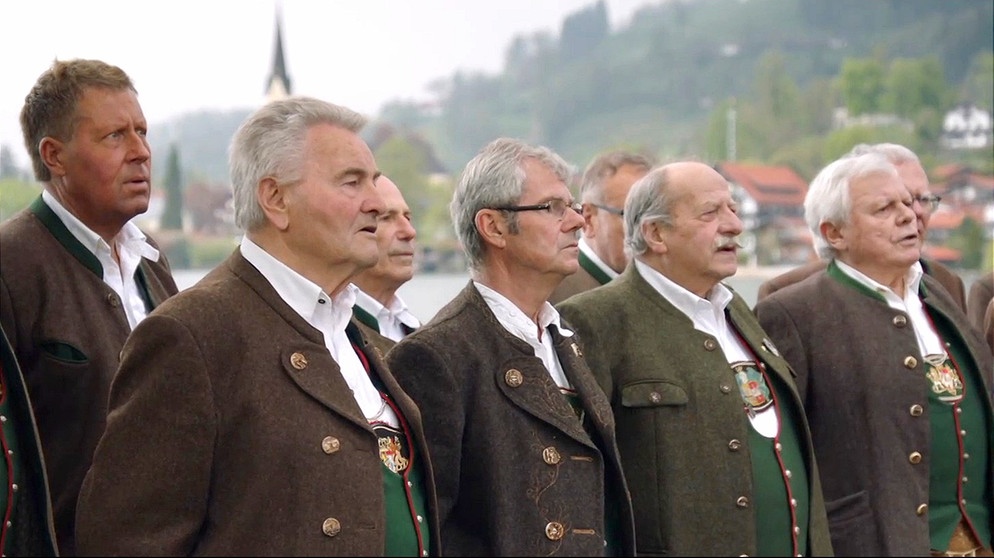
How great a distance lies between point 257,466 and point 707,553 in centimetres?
141

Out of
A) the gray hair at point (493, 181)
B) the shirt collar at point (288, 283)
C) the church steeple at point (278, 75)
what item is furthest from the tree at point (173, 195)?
the shirt collar at point (288, 283)

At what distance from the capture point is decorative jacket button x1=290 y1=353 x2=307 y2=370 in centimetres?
236

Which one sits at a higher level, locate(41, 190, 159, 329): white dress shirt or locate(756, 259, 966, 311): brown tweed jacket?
locate(41, 190, 159, 329): white dress shirt

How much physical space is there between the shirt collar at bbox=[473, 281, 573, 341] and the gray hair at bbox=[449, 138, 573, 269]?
115 millimetres

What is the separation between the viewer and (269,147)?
8.24 feet

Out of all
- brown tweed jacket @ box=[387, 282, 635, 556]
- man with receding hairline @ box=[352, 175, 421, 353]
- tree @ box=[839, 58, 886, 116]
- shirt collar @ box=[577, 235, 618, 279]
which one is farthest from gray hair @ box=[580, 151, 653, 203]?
tree @ box=[839, 58, 886, 116]

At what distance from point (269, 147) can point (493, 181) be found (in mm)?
807

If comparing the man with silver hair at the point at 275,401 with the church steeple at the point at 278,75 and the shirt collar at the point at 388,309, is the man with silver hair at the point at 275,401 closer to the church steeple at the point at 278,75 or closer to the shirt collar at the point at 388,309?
the shirt collar at the point at 388,309

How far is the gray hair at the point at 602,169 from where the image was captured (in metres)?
4.95

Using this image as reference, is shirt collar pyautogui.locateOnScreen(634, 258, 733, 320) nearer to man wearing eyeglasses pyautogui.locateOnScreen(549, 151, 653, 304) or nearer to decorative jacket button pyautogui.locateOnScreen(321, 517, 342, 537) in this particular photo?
man wearing eyeglasses pyautogui.locateOnScreen(549, 151, 653, 304)

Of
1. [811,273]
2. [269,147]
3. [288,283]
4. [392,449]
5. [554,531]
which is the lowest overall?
[554,531]

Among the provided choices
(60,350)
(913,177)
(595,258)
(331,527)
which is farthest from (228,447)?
(913,177)

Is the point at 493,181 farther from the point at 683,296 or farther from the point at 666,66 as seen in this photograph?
the point at 666,66

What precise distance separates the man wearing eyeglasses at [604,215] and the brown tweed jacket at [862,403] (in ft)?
2.93
